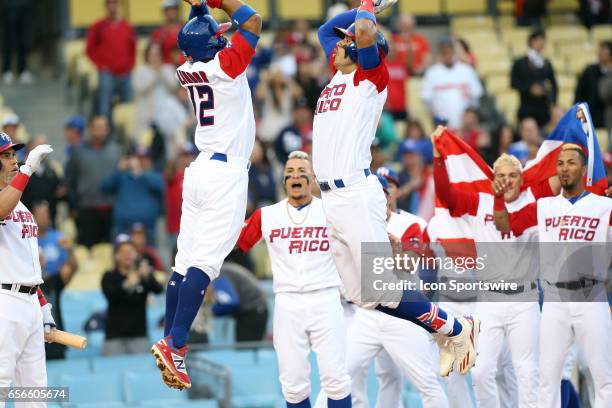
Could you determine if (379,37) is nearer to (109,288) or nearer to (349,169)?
(349,169)

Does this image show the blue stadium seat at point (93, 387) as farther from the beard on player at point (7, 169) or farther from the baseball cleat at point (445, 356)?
the baseball cleat at point (445, 356)

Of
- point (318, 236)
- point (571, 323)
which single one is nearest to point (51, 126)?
point (318, 236)

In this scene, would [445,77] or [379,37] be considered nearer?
[379,37]

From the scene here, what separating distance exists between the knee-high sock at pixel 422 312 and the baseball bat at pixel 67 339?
6.90ft

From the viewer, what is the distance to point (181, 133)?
17.2m

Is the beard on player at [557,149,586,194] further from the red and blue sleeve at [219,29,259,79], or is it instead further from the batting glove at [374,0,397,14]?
the red and blue sleeve at [219,29,259,79]

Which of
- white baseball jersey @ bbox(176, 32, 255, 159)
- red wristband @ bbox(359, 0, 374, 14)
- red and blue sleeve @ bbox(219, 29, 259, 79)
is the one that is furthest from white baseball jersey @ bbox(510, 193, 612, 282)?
red and blue sleeve @ bbox(219, 29, 259, 79)

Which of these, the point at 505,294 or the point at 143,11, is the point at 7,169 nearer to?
the point at 505,294

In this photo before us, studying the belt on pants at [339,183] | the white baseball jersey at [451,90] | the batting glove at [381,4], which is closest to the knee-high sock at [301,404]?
the belt on pants at [339,183]

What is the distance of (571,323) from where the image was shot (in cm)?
1023

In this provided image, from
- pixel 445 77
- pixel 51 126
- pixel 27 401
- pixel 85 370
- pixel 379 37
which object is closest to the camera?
pixel 379 37

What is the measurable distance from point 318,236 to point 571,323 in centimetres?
206

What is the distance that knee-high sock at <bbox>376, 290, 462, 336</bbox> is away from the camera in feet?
29.0

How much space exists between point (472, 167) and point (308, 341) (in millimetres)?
2401
